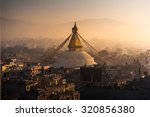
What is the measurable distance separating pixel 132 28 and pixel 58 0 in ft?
2.87

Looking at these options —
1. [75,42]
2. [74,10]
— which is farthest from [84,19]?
[75,42]

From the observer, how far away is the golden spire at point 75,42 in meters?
4.55

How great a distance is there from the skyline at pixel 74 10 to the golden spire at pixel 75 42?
134 mm

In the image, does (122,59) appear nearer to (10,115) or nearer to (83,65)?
(83,65)

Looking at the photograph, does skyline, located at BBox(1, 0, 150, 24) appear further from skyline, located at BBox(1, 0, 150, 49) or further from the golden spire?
the golden spire

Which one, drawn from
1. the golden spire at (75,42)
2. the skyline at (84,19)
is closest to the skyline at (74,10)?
the skyline at (84,19)

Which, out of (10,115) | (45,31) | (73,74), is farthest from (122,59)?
(10,115)

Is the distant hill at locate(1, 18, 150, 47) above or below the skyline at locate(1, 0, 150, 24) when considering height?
below

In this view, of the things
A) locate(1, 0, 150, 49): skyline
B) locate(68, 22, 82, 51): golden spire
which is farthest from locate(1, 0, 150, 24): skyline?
locate(68, 22, 82, 51): golden spire

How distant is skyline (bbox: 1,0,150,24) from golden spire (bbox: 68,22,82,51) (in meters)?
0.13

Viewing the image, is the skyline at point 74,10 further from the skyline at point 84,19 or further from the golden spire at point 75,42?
the golden spire at point 75,42

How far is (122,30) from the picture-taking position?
14.9 ft

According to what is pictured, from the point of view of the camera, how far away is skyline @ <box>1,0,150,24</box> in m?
4.47

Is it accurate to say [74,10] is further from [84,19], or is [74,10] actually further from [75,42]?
[75,42]
